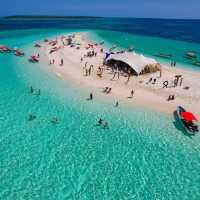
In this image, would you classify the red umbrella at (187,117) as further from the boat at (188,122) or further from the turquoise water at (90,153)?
the turquoise water at (90,153)

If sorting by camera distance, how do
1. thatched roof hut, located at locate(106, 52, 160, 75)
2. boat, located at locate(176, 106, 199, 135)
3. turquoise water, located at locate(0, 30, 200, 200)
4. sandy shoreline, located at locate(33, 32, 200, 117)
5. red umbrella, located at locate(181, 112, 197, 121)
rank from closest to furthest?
turquoise water, located at locate(0, 30, 200, 200) < boat, located at locate(176, 106, 199, 135) < red umbrella, located at locate(181, 112, 197, 121) < sandy shoreline, located at locate(33, 32, 200, 117) < thatched roof hut, located at locate(106, 52, 160, 75)

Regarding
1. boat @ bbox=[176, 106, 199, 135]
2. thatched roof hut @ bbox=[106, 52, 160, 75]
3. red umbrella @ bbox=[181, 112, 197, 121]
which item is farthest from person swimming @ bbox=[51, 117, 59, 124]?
thatched roof hut @ bbox=[106, 52, 160, 75]

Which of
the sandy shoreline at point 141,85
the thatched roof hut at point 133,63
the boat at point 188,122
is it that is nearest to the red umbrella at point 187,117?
the boat at point 188,122

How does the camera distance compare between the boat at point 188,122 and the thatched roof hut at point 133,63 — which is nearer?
the boat at point 188,122

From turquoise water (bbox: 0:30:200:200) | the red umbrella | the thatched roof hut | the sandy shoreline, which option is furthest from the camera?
the thatched roof hut

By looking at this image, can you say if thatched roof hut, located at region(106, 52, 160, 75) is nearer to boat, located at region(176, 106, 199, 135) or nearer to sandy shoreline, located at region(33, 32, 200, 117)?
sandy shoreline, located at region(33, 32, 200, 117)

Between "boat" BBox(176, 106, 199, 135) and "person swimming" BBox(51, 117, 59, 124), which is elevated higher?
"boat" BBox(176, 106, 199, 135)

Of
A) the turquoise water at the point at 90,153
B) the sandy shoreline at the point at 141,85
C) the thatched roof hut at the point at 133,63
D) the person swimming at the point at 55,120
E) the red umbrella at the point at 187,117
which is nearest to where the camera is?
the turquoise water at the point at 90,153

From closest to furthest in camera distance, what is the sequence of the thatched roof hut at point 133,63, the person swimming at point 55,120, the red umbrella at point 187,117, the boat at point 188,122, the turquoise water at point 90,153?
the turquoise water at point 90,153 < the boat at point 188,122 < the person swimming at point 55,120 < the red umbrella at point 187,117 < the thatched roof hut at point 133,63
